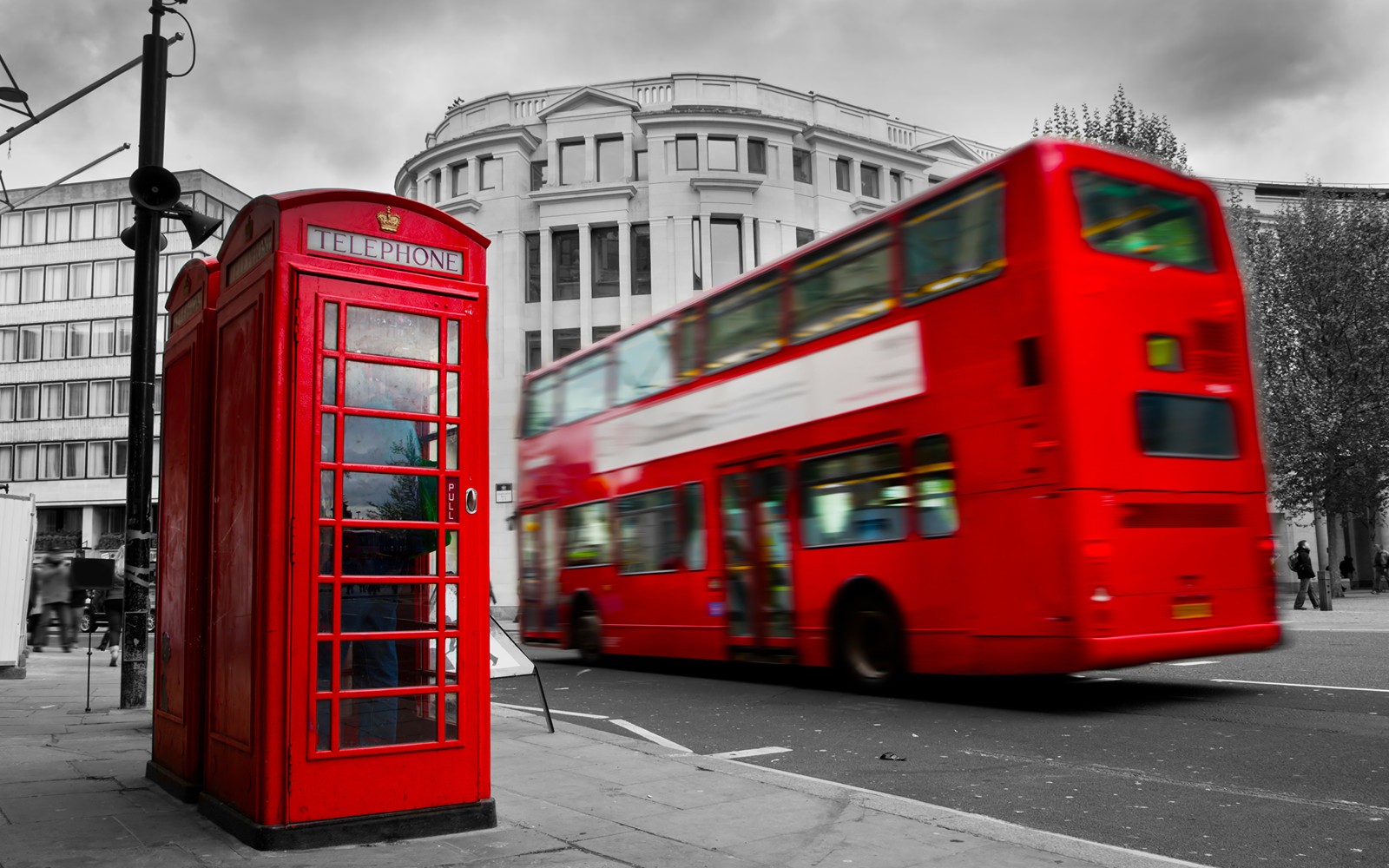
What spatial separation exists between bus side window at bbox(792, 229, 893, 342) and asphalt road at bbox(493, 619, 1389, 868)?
3613 mm

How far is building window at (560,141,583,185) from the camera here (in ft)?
129

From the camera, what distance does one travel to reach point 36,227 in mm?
54719

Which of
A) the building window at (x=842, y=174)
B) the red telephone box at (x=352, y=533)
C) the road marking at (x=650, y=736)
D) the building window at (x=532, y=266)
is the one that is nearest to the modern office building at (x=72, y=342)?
the building window at (x=532, y=266)

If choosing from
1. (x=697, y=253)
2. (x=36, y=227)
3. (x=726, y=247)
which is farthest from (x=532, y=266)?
(x=36, y=227)

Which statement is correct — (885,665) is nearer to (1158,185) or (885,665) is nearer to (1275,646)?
(1275,646)

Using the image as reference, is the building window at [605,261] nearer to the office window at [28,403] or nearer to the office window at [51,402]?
the office window at [51,402]

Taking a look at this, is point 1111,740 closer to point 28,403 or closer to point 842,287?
point 842,287

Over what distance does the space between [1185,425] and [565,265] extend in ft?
103

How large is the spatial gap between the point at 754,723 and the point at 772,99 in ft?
111

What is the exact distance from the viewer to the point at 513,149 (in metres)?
38.6

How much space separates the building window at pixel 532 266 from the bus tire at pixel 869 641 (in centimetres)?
2931

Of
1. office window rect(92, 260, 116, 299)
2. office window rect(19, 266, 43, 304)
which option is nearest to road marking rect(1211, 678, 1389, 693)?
office window rect(92, 260, 116, 299)

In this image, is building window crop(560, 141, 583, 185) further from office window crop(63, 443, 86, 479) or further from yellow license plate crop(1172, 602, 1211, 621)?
yellow license plate crop(1172, 602, 1211, 621)

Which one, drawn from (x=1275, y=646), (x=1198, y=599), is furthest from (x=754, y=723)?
(x=1275, y=646)
